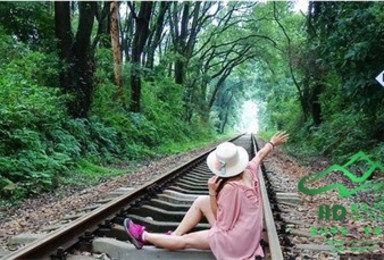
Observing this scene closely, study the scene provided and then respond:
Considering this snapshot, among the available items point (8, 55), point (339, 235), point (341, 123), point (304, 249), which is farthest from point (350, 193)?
point (8, 55)

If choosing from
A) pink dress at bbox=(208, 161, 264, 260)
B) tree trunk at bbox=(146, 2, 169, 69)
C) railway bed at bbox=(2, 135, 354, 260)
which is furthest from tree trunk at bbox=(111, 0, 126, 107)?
pink dress at bbox=(208, 161, 264, 260)

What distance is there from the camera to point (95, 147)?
42.6 feet

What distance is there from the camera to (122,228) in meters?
4.84

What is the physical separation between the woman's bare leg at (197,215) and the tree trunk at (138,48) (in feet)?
49.3

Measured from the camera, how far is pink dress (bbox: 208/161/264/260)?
3.67 meters

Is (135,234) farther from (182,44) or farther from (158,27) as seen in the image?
(182,44)

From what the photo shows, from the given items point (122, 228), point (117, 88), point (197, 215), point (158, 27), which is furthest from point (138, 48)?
point (197, 215)

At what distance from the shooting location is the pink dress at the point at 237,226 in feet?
12.0

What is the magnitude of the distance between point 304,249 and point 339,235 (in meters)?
0.85

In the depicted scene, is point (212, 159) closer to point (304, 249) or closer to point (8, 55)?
point (304, 249)

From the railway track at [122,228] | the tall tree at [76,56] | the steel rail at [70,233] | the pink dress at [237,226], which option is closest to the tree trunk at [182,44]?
the tall tree at [76,56]

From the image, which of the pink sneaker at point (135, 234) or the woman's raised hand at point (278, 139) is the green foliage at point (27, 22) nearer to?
the woman's raised hand at point (278, 139)

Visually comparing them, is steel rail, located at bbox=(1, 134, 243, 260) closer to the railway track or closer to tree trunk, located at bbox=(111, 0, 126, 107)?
the railway track

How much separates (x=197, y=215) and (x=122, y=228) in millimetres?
952
